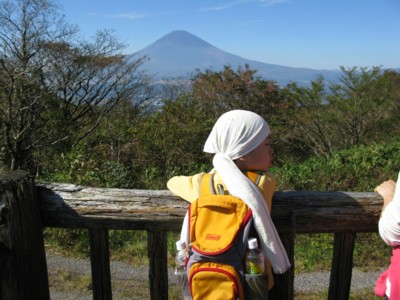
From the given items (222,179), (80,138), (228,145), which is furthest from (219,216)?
(80,138)

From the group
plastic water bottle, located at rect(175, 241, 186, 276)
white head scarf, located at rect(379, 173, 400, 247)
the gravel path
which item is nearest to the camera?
white head scarf, located at rect(379, 173, 400, 247)

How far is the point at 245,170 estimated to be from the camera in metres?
1.70

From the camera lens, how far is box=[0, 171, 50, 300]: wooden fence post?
175 centimetres

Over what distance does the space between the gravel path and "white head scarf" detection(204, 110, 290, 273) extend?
3168 millimetres

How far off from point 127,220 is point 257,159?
63 centimetres

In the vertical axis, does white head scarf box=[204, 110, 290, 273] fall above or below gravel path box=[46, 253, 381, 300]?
above

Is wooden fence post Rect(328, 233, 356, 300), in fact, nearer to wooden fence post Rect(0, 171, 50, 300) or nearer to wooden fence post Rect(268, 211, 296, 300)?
wooden fence post Rect(268, 211, 296, 300)

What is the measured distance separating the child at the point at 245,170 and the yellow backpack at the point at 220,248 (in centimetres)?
5

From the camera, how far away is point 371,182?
794 centimetres

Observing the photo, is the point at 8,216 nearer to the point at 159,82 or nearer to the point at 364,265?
the point at 364,265

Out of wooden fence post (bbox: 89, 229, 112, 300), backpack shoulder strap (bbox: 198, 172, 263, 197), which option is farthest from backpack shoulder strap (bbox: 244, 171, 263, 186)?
wooden fence post (bbox: 89, 229, 112, 300)

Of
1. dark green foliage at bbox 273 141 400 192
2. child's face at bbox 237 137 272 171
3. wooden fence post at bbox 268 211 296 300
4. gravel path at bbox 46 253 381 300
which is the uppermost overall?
child's face at bbox 237 137 272 171

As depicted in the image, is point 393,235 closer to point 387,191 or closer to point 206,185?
point 387,191

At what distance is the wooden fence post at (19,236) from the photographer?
68.8 inches
